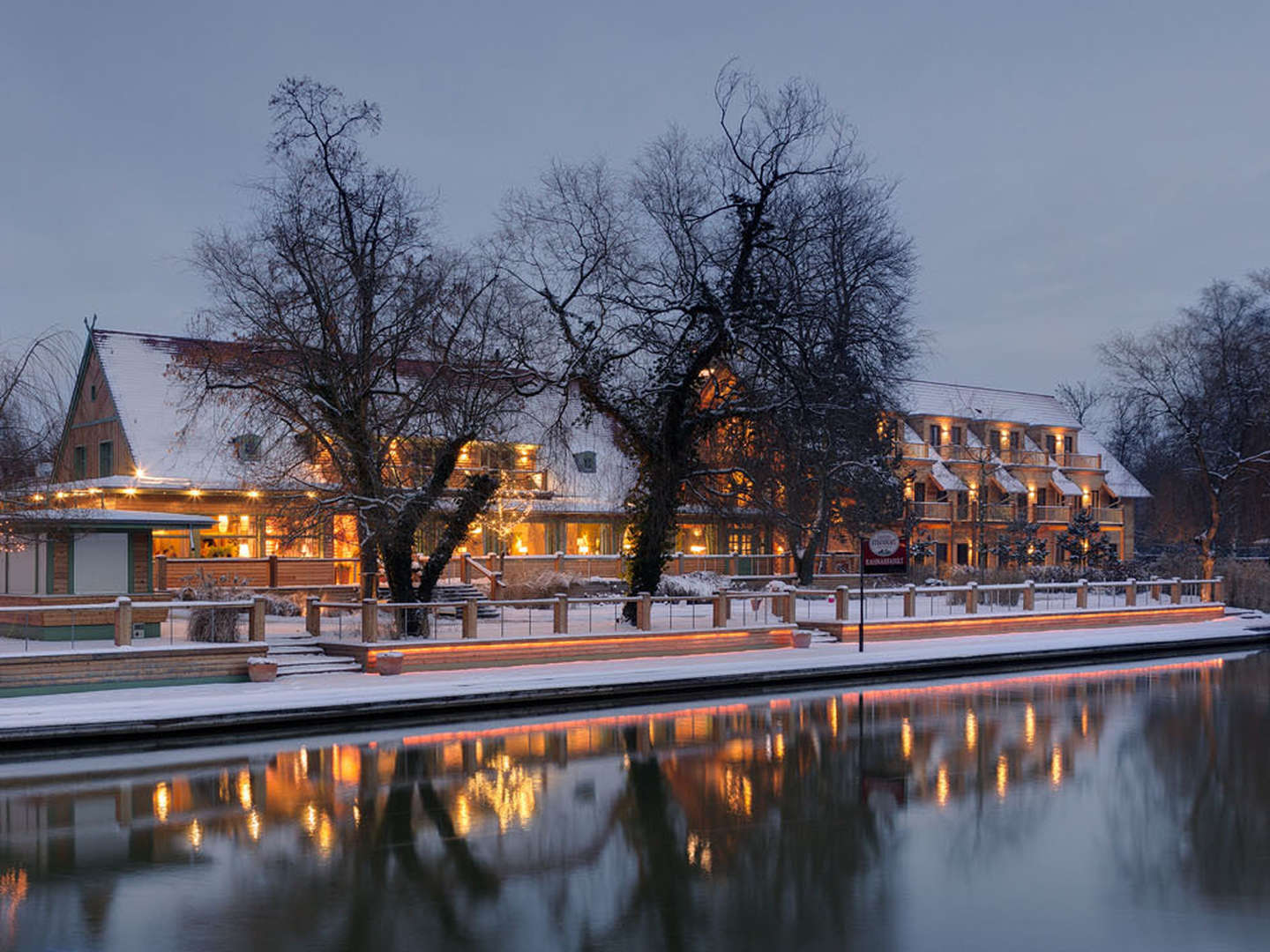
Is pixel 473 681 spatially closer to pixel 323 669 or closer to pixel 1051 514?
pixel 323 669

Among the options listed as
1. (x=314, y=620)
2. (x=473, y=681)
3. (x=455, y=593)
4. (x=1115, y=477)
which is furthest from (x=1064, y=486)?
(x=473, y=681)

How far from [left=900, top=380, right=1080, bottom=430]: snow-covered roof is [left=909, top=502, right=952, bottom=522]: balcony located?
4.74 m

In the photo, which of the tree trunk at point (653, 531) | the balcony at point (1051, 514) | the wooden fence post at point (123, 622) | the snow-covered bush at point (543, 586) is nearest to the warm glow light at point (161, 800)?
the wooden fence post at point (123, 622)

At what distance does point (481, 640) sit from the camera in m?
26.4

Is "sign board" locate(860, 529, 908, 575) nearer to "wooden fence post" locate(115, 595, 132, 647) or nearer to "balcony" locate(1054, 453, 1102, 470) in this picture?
"wooden fence post" locate(115, 595, 132, 647)

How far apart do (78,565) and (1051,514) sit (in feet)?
176

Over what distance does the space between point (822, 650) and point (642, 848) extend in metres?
19.4

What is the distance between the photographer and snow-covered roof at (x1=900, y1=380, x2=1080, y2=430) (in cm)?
6644

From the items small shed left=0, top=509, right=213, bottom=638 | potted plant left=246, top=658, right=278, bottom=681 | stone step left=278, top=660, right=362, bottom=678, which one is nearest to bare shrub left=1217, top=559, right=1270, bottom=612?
stone step left=278, top=660, right=362, bottom=678

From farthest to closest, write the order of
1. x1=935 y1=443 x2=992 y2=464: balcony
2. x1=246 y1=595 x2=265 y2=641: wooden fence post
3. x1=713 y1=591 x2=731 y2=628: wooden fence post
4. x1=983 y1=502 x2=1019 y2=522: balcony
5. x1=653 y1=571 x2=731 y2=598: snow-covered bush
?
x1=935 y1=443 x2=992 y2=464: balcony
x1=983 y1=502 x2=1019 y2=522: balcony
x1=653 y1=571 x2=731 y2=598: snow-covered bush
x1=713 y1=591 x2=731 y2=628: wooden fence post
x1=246 y1=595 x2=265 y2=641: wooden fence post

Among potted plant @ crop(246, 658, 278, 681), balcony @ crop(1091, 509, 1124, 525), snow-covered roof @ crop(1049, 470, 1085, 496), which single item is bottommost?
potted plant @ crop(246, 658, 278, 681)

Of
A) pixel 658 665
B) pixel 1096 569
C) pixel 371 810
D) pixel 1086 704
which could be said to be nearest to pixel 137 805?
pixel 371 810

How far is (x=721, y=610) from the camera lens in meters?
31.0

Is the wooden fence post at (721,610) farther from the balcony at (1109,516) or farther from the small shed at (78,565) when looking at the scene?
the balcony at (1109,516)
